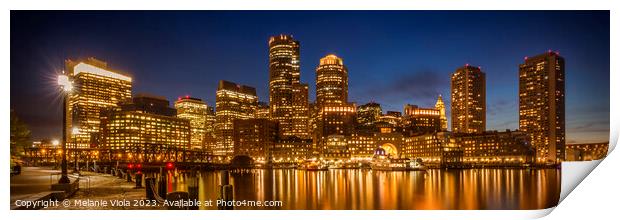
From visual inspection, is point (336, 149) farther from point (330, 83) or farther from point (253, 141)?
point (330, 83)

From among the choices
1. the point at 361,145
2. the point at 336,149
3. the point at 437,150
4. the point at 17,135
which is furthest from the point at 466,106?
the point at 17,135

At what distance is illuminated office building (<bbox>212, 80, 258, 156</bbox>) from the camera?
31434 millimetres

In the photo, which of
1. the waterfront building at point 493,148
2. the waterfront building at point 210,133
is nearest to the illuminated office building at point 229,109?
the waterfront building at point 210,133

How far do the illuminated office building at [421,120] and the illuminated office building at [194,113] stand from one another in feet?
77.3

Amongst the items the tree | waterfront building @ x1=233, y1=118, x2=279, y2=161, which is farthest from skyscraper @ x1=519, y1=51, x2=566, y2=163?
waterfront building @ x1=233, y1=118, x2=279, y2=161

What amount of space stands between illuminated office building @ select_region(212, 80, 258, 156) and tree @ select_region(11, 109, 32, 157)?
13268 millimetres

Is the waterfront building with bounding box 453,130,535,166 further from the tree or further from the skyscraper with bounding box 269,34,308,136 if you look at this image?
the tree

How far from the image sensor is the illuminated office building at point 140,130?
164ft

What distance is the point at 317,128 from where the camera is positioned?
60.8 m

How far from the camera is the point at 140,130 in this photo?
5212 cm

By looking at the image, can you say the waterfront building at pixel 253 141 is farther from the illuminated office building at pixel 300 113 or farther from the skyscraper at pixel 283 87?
the illuminated office building at pixel 300 113
